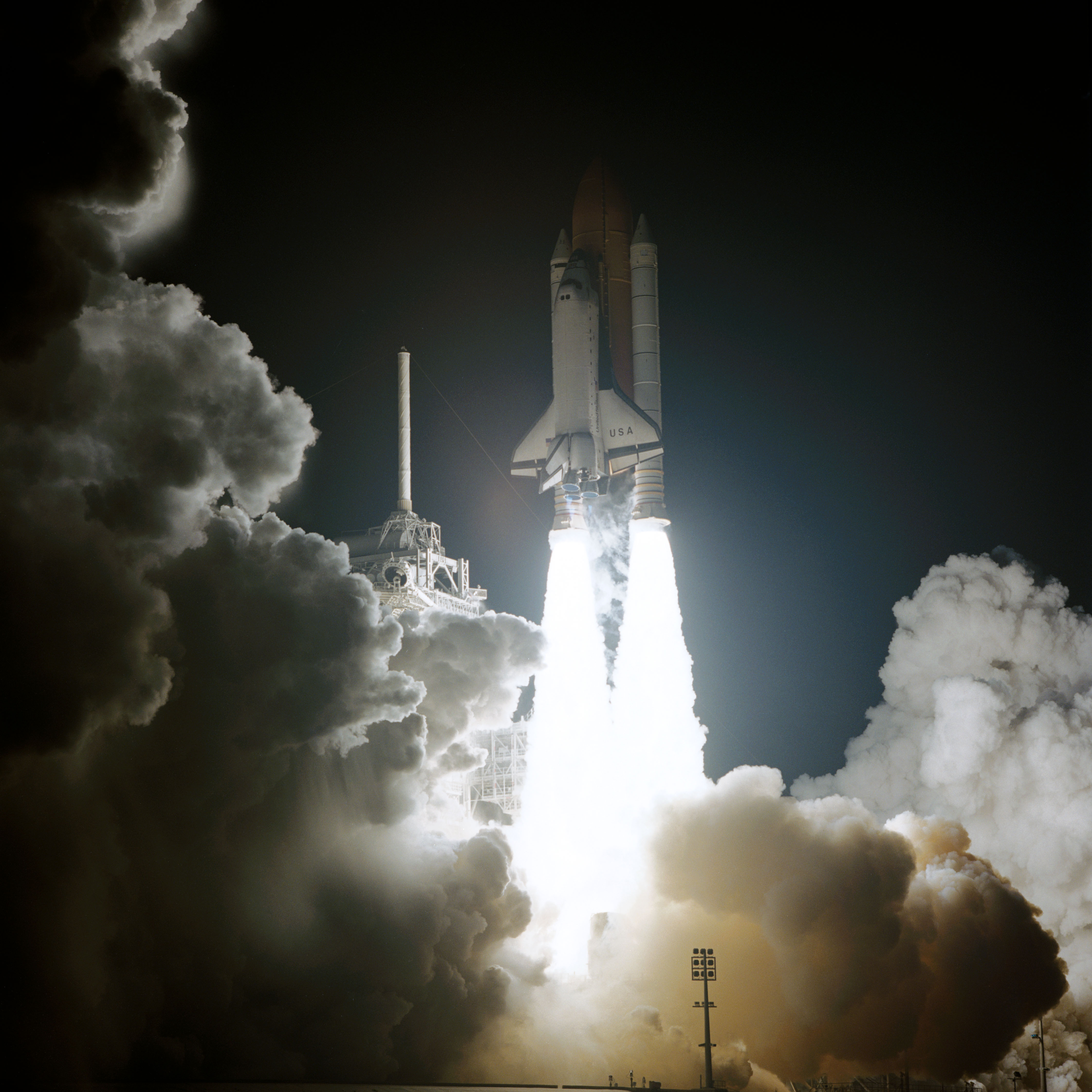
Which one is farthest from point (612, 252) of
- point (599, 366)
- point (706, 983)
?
point (706, 983)

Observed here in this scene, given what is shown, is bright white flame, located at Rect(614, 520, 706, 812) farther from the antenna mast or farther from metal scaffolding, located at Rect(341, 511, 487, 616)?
the antenna mast

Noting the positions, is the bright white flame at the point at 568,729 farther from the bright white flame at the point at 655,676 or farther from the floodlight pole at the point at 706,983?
the floodlight pole at the point at 706,983

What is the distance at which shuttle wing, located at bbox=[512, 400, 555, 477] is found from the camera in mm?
35219

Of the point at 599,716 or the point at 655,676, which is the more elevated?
the point at 655,676

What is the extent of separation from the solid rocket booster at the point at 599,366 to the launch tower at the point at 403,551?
19.1 ft

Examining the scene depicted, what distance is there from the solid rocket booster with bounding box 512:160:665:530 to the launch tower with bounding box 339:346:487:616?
5.82m

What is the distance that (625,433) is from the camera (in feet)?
112

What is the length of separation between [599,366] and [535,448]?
2.70 m

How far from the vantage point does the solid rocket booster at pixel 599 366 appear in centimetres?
3347

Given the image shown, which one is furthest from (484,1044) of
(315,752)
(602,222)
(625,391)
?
(602,222)

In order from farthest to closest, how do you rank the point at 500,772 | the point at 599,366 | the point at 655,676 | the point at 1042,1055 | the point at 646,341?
the point at 500,772, the point at 1042,1055, the point at 646,341, the point at 599,366, the point at 655,676

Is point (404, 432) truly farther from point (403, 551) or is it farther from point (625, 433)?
point (625, 433)

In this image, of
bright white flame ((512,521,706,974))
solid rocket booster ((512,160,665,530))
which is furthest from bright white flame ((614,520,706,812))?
solid rocket booster ((512,160,665,530))

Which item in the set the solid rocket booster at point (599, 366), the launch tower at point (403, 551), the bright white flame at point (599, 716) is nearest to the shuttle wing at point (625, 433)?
the solid rocket booster at point (599, 366)
